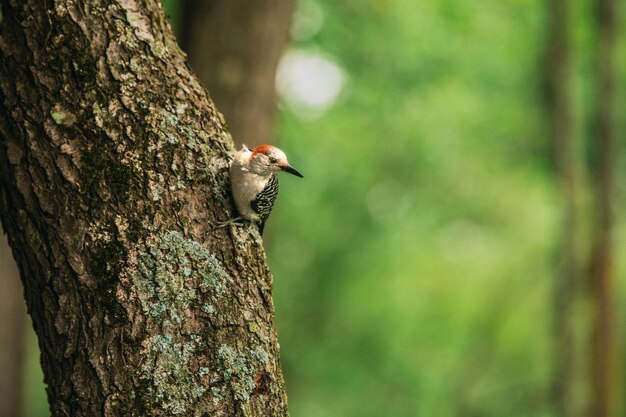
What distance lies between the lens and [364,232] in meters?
13.2

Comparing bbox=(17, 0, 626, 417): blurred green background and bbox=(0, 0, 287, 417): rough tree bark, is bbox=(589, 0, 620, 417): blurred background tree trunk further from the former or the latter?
bbox=(0, 0, 287, 417): rough tree bark

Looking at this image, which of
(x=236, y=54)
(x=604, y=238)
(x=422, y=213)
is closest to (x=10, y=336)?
(x=236, y=54)

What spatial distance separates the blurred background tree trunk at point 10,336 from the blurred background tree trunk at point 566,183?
5.93 m

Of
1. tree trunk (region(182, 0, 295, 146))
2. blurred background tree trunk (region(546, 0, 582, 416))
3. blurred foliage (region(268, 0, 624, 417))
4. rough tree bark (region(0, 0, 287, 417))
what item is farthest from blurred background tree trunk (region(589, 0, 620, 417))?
rough tree bark (region(0, 0, 287, 417))

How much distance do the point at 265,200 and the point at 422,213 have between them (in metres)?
10.5

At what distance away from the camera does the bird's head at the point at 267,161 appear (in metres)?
2.37

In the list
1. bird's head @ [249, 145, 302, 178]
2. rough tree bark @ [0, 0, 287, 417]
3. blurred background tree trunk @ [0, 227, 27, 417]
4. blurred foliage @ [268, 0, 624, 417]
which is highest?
blurred foliage @ [268, 0, 624, 417]

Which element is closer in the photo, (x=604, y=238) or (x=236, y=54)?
(x=236, y=54)

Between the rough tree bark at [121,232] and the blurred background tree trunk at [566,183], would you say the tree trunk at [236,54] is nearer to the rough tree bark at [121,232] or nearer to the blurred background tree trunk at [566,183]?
the rough tree bark at [121,232]

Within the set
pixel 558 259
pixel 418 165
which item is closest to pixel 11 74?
pixel 558 259

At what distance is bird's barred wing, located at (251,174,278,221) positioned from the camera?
7.47 ft

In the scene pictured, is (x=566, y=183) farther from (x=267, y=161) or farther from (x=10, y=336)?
(x=10, y=336)

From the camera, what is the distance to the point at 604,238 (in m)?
7.35

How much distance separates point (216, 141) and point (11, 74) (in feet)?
2.16
